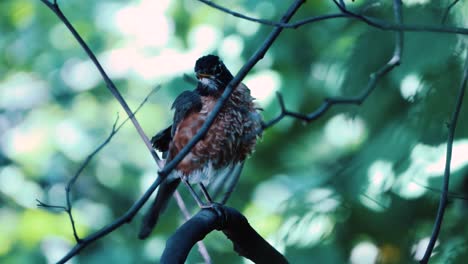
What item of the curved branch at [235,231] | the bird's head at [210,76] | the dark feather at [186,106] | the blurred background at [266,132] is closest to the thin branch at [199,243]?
the curved branch at [235,231]

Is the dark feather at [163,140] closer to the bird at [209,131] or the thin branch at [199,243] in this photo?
the bird at [209,131]

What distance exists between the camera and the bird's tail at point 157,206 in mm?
2519

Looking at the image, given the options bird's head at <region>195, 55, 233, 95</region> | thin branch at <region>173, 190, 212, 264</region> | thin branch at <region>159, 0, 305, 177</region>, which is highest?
bird's head at <region>195, 55, 233, 95</region>

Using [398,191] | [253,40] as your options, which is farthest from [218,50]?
[398,191]

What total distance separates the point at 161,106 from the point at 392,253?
8.72 ft

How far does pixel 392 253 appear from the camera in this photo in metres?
2.26

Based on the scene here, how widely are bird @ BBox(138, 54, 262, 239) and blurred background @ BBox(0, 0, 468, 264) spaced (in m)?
0.26

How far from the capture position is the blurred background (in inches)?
83.9

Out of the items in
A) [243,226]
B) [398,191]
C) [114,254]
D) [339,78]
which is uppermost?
[339,78]

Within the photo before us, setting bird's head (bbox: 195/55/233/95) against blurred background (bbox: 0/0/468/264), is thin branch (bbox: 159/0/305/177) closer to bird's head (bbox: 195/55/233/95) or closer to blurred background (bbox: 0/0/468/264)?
blurred background (bbox: 0/0/468/264)

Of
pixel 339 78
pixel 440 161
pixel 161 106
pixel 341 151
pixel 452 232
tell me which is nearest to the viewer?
pixel 452 232

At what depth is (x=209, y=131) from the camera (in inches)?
97.5

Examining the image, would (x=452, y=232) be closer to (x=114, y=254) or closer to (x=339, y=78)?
(x=339, y=78)

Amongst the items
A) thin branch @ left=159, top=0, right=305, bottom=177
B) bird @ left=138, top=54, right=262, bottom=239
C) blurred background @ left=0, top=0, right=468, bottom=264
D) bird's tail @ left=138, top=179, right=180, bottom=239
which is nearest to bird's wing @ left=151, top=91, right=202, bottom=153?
bird @ left=138, top=54, right=262, bottom=239
